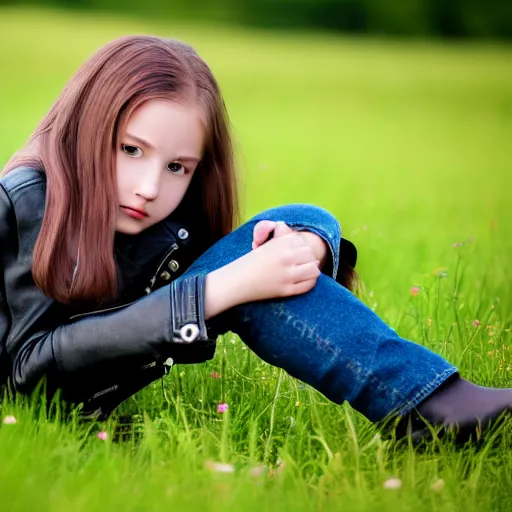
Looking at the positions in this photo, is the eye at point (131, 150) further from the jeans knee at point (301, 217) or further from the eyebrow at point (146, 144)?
the jeans knee at point (301, 217)

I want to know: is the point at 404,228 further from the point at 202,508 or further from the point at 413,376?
the point at 202,508

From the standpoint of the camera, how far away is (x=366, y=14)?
2311 centimetres

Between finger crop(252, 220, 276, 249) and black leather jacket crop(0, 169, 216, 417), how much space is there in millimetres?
165

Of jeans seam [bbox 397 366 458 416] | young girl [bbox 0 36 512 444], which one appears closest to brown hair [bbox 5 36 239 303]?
young girl [bbox 0 36 512 444]

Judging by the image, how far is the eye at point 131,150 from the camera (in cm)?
209

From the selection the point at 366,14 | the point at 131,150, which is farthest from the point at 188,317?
the point at 366,14

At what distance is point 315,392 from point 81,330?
0.66m

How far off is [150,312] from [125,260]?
247 mm

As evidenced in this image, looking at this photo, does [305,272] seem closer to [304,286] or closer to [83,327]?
[304,286]

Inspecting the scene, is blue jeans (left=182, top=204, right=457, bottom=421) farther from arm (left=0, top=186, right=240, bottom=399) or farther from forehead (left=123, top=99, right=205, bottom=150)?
forehead (left=123, top=99, right=205, bottom=150)

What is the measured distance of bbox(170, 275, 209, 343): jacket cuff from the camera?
1.94 meters

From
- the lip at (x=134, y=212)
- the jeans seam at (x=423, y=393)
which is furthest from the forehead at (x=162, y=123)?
Answer: the jeans seam at (x=423, y=393)

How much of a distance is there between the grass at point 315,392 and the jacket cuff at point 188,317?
0.19 metres

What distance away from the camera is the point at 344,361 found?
1.97m
